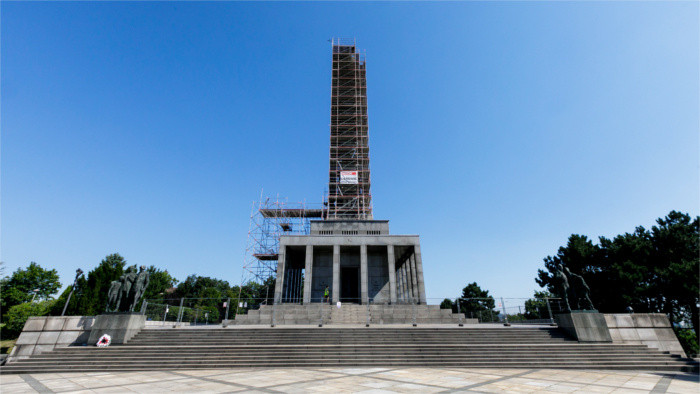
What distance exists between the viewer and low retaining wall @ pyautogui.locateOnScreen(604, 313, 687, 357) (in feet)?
40.3

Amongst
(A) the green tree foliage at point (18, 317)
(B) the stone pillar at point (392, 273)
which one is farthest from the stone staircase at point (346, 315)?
(A) the green tree foliage at point (18, 317)

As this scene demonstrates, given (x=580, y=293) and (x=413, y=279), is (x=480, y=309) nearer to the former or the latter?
(x=580, y=293)

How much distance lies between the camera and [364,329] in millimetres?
13102

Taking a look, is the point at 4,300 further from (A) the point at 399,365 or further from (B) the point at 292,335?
(A) the point at 399,365

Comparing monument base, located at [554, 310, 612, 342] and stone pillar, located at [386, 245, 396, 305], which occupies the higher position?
stone pillar, located at [386, 245, 396, 305]

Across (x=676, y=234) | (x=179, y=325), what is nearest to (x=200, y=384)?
(x=179, y=325)

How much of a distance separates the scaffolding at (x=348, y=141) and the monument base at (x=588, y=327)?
2383cm

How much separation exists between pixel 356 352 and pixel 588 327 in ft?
32.1

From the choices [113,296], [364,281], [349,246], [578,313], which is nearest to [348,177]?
[349,246]

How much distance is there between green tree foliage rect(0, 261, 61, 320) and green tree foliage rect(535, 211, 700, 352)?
80009mm

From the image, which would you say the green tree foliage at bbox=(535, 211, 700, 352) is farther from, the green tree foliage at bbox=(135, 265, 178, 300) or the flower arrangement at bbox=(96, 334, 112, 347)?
the green tree foliage at bbox=(135, 265, 178, 300)

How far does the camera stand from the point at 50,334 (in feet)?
40.5

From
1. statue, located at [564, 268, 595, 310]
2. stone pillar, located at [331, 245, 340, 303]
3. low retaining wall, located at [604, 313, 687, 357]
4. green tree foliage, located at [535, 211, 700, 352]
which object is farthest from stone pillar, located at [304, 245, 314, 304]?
green tree foliage, located at [535, 211, 700, 352]

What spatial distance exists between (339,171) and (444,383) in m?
32.7
